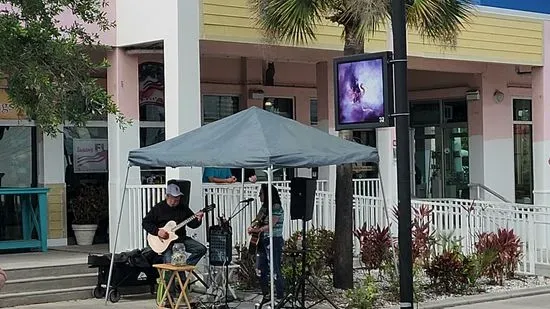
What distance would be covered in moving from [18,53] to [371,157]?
4209mm

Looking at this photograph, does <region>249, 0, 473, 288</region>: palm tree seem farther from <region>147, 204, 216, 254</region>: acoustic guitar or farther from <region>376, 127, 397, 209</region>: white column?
<region>376, 127, 397, 209</region>: white column

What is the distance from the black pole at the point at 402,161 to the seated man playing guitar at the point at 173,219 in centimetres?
440

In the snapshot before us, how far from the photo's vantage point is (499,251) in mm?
13594

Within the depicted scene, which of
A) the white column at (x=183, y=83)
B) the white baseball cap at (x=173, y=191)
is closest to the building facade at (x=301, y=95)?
the white column at (x=183, y=83)

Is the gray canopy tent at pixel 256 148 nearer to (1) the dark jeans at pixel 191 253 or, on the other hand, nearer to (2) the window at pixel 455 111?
(1) the dark jeans at pixel 191 253

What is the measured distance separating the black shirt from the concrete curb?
3.24m

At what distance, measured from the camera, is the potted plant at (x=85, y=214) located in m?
15.7

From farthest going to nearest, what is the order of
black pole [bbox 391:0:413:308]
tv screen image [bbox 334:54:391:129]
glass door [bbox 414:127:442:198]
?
glass door [bbox 414:127:442:198]
tv screen image [bbox 334:54:391:129]
black pole [bbox 391:0:413:308]

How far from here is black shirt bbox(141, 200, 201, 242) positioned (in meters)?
11.6

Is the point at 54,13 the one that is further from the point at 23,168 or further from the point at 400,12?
the point at 23,168

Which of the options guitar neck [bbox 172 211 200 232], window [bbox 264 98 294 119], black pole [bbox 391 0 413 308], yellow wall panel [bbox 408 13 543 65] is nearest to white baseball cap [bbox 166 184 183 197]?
guitar neck [bbox 172 211 200 232]

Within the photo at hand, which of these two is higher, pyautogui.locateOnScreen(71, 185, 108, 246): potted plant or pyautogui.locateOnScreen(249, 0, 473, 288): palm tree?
pyautogui.locateOnScreen(249, 0, 473, 288): palm tree

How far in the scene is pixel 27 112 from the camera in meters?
9.09

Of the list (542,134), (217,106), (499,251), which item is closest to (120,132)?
(217,106)
